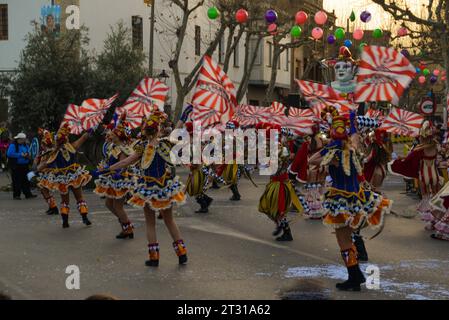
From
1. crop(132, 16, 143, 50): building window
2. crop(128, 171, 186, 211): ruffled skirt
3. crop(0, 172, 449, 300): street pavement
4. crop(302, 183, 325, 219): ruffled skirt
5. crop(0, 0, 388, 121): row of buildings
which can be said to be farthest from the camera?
crop(132, 16, 143, 50): building window

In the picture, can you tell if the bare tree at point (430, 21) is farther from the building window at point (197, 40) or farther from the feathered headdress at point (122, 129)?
the building window at point (197, 40)

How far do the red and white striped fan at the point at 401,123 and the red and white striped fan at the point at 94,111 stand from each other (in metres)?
4.59

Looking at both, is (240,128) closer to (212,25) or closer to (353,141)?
(353,141)

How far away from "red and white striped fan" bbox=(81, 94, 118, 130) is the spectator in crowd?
689 cm

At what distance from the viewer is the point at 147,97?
43.5ft

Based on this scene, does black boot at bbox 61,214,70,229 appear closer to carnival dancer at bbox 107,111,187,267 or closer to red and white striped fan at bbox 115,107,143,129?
red and white striped fan at bbox 115,107,143,129

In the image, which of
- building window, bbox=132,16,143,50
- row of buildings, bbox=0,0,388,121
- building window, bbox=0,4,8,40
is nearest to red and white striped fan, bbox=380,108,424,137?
row of buildings, bbox=0,0,388,121

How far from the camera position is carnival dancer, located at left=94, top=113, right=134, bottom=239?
12.2 metres

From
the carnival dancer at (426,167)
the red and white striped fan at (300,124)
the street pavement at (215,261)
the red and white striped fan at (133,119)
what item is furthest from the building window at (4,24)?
the red and white striped fan at (300,124)

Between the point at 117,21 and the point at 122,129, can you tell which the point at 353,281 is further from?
the point at 117,21

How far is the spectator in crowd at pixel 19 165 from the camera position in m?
19.9

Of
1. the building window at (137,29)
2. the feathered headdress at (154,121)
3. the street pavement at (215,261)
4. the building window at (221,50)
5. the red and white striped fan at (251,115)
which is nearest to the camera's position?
the street pavement at (215,261)
